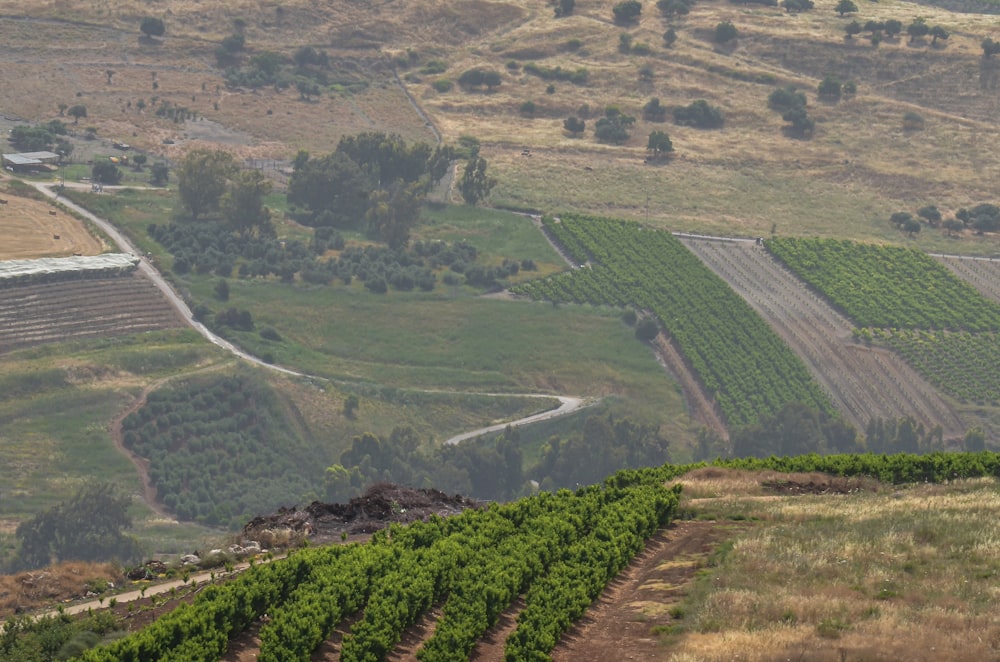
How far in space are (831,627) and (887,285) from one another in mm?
137614

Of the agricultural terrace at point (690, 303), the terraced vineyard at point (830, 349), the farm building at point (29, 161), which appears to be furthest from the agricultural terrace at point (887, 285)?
the farm building at point (29, 161)

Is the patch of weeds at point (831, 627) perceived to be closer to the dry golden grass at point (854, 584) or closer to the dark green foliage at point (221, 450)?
the dry golden grass at point (854, 584)

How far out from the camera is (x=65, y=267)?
508 ft

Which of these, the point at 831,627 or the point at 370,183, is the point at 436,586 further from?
the point at 370,183

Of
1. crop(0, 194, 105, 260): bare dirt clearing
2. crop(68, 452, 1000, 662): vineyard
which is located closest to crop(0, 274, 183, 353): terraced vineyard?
crop(0, 194, 105, 260): bare dirt clearing

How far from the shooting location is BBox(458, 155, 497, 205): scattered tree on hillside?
18675 centimetres

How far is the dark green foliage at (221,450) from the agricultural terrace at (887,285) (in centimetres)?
6870

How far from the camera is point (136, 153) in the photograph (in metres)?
194

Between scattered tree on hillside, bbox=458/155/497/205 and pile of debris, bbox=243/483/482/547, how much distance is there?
130 m

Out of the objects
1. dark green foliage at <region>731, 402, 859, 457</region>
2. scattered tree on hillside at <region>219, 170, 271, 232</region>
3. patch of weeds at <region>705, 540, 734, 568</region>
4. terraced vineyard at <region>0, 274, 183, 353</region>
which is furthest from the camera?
scattered tree on hillside at <region>219, 170, 271, 232</region>

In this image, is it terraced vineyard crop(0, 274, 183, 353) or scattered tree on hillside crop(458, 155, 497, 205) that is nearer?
terraced vineyard crop(0, 274, 183, 353)

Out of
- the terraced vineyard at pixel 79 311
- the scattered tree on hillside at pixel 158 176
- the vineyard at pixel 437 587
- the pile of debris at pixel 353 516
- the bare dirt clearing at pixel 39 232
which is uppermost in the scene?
the vineyard at pixel 437 587

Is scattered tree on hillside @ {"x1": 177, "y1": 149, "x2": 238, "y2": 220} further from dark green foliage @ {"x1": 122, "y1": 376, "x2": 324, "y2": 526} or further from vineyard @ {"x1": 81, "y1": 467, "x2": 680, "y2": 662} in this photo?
vineyard @ {"x1": 81, "y1": 467, "x2": 680, "y2": 662}

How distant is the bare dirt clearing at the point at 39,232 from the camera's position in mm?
157250
